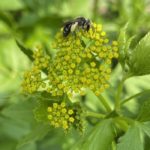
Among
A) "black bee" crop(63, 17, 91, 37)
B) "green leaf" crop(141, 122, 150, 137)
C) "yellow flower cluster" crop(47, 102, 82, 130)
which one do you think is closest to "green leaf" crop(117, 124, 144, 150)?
"green leaf" crop(141, 122, 150, 137)

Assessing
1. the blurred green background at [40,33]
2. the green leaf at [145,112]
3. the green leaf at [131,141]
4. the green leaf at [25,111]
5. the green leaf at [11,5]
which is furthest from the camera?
the green leaf at [11,5]

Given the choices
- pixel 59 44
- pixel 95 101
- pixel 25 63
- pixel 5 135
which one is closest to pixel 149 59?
pixel 59 44

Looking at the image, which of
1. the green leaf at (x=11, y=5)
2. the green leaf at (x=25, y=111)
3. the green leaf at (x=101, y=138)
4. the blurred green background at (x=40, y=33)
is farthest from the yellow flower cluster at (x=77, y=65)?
the green leaf at (x=11, y=5)

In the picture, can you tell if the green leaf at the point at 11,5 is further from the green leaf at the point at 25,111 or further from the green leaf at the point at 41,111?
the green leaf at the point at 41,111

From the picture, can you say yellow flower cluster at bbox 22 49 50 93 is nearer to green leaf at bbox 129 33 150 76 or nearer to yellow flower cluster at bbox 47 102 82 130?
yellow flower cluster at bbox 47 102 82 130

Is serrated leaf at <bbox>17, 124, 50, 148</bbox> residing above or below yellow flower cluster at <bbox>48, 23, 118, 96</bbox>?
below

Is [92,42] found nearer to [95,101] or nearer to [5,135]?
[95,101]
